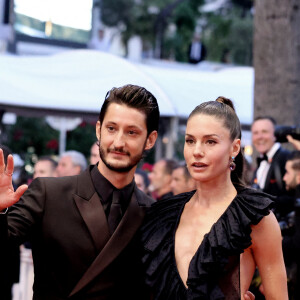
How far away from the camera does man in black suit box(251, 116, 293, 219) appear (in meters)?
6.25

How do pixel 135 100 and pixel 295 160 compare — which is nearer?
pixel 135 100

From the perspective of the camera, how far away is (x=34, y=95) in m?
9.04

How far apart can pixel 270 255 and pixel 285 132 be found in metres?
3.55

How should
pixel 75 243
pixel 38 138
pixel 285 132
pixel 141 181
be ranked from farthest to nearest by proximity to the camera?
pixel 38 138
pixel 141 181
pixel 285 132
pixel 75 243

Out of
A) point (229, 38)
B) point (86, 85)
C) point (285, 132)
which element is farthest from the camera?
point (229, 38)

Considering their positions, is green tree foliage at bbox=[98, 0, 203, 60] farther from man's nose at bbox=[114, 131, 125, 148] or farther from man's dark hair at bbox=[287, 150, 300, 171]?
man's nose at bbox=[114, 131, 125, 148]

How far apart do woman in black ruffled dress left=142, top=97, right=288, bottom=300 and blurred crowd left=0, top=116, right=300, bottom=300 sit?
207cm

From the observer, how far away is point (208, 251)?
2.73m

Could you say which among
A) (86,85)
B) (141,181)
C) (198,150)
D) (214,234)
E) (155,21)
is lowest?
(141,181)

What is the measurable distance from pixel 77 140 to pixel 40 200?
11666mm

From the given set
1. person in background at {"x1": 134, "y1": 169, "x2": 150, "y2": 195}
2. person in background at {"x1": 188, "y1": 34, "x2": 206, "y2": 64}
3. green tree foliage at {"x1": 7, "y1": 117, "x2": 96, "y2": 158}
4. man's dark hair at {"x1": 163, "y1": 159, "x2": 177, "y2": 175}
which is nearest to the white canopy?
man's dark hair at {"x1": 163, "y1": 159, "x2": 177, "y2": 175}

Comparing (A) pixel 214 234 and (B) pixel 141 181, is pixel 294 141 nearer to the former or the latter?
(B) pixel 141 181

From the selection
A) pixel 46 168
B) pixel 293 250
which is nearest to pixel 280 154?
pixel 293 250

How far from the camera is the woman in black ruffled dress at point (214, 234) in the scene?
2.72m
